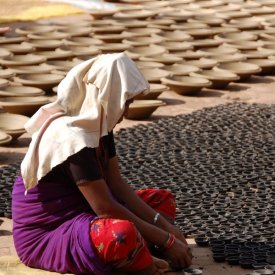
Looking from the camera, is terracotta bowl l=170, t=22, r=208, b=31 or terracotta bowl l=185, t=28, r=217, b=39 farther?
terracotta bowl l=170, t=22, r=208, b=31

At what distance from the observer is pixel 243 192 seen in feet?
17.4

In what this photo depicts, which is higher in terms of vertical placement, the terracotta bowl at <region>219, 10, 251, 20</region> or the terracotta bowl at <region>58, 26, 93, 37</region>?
the terracotta bowl at <region>58, 26, 93, 37</region>

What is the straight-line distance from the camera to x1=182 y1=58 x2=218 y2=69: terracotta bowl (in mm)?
9047

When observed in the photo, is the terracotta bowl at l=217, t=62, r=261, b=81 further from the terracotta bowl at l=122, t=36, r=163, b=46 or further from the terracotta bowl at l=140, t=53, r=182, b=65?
the terracotta bowl at l=122, t=36, r=163, b=46

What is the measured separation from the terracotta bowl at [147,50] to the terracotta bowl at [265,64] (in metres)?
1.00

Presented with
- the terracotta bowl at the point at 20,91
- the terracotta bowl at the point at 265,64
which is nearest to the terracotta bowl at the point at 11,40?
the terracotta bowl at the point at 20,91

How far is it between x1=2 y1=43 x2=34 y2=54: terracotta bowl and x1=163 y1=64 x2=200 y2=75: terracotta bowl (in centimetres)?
175

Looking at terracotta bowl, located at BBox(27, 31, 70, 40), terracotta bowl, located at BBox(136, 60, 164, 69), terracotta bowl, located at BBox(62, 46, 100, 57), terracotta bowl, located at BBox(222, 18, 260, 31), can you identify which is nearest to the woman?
terracotta bowl, located at BBox(136, 60, 164, 69)

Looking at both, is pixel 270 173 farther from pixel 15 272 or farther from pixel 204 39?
pixel 204 39

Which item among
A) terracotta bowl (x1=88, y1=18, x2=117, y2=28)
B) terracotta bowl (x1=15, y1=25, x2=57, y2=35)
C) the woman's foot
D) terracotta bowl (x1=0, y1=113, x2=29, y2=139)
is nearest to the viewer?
the woman's foot

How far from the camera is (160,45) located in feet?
33.9

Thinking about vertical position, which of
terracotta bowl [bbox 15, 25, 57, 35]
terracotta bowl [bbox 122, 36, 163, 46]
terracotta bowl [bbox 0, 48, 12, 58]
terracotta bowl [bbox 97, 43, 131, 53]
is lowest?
terracotta bowl [bbox 15, 25, 57, 35]

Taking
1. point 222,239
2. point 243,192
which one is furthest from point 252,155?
point 222,239

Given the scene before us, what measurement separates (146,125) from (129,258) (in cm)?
317
